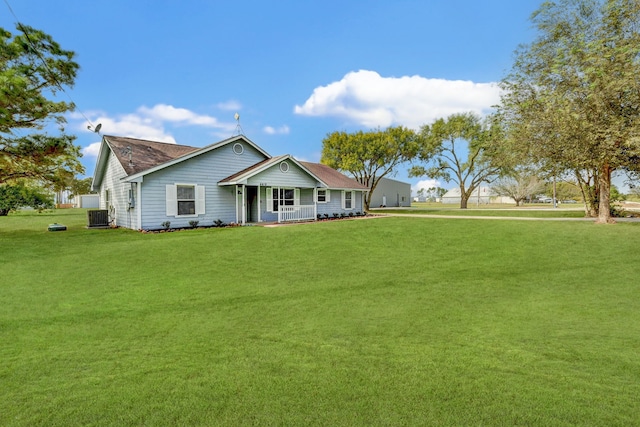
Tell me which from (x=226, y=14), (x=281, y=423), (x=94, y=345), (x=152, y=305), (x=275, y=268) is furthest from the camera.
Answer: (x=226, y=14)

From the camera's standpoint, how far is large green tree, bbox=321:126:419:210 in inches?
1435

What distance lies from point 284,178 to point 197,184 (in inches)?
206

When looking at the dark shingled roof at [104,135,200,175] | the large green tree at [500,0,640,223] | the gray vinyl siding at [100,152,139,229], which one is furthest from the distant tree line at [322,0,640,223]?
the gray vinyl siding at [100,152,139,229]

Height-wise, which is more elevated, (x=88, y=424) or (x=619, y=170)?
(x=619, y=170)

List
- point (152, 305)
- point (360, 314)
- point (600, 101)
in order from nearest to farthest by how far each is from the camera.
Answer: point (360, 314), point (152, 305), point (600, 101)

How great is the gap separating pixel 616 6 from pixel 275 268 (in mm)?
18812

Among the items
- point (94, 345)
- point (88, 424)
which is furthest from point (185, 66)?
point (88, 424)

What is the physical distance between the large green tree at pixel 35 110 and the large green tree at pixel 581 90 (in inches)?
962

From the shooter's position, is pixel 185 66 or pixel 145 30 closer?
pixel 145 30

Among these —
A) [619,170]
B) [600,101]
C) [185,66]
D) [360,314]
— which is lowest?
[360,314]

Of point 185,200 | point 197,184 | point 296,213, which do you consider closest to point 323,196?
point 296,213

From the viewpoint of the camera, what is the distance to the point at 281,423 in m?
2.66

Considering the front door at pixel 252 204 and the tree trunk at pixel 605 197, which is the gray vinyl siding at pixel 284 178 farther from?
the tree trunk at pixel 605 197

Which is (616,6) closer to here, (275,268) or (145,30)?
(275,268)
